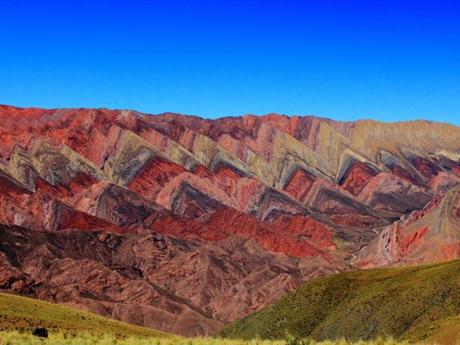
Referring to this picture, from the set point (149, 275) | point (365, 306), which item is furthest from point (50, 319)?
A: point (149, 275)

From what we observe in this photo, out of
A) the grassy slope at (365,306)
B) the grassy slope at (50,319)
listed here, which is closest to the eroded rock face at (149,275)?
the grassy slope at (365,306)

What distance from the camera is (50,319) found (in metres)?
54.2

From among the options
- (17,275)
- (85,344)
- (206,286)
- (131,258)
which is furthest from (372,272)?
(131,258)

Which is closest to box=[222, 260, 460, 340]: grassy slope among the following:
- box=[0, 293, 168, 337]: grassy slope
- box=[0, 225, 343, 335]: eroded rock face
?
box=[0, 293, 168, 337]: grassy slope

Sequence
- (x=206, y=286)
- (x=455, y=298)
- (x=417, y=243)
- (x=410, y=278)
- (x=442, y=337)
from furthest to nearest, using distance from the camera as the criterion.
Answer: (x=206, y=286) < (x=417, y=243) < (x=410, y=278) < (x=455, y=298) < (x=442, y=337)

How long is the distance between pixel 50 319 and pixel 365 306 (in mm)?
22650

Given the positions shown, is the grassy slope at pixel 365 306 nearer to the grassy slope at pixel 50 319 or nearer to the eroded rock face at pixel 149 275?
the grassy slope at pixel 50 319

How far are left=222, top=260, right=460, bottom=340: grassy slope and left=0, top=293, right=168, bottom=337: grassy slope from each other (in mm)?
10309

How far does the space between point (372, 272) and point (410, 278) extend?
7758 millimetres

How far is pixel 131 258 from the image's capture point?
184125 millimetres

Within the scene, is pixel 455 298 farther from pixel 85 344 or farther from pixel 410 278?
pixel 85 344

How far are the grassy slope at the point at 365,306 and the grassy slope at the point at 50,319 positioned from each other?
10.3 m

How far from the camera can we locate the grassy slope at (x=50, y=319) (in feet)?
160

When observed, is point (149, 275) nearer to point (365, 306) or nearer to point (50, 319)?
point (365, 306)
